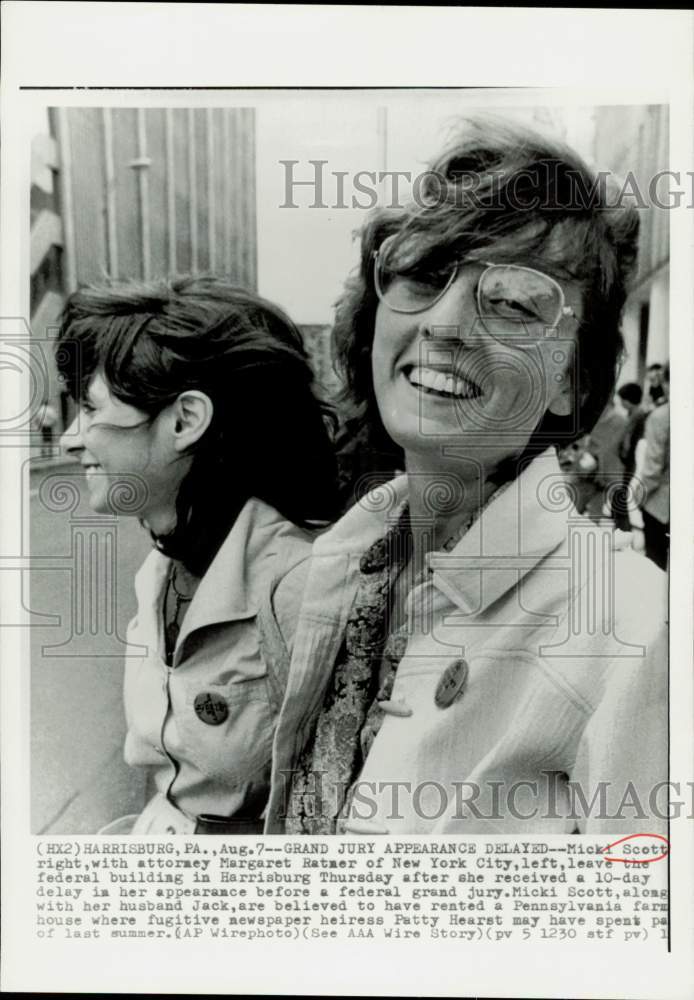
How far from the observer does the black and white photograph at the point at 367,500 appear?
1.89 m

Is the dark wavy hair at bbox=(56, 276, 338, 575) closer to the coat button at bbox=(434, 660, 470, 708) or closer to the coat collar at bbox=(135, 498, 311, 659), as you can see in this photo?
the coat collar at bbox=(135, 498, 311, 659)

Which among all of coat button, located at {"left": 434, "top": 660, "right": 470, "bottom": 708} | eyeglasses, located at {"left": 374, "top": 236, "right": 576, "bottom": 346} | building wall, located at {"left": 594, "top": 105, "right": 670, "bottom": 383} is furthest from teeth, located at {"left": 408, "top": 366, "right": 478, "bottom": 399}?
coat button, located at {"left": 434, "top": 660, "right": 470, "bottom": 708}

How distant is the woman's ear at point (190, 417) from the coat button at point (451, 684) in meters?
0.61

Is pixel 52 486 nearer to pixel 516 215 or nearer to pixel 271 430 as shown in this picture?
pixel 271 430

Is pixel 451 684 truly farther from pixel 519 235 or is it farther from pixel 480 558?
pixel 519 235

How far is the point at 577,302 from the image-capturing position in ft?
6.17

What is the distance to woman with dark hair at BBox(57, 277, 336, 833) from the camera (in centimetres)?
191

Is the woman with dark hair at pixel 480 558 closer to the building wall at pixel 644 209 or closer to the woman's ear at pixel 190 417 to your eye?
the building wall at pixel 644 209

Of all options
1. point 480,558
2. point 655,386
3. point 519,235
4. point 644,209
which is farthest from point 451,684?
point 644,209

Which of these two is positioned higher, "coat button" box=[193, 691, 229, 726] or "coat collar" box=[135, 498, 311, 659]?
"coat collar" box=[135, 498, 311, 659]

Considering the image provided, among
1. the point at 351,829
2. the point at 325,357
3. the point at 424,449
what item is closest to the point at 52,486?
the point at 325,357

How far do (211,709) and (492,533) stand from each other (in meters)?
0.59

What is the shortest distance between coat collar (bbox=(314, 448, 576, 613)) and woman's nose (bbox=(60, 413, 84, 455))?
47 cm

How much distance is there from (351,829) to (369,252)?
103 cm
